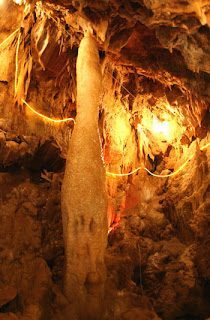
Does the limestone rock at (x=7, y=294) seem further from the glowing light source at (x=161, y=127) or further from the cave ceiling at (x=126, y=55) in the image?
the glowing light source at (x=161, y=127)

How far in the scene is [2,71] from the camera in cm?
577

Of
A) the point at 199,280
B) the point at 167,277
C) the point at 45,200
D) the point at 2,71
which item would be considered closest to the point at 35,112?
the point at 2,71

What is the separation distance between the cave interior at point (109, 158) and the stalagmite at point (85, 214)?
0.02 m

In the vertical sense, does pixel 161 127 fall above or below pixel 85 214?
above

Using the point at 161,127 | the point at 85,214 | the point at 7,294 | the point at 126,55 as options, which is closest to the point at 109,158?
the point at 161,127

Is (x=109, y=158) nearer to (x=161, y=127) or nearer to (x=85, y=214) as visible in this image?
(x=161, y=127)

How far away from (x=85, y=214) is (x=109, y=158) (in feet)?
13.2

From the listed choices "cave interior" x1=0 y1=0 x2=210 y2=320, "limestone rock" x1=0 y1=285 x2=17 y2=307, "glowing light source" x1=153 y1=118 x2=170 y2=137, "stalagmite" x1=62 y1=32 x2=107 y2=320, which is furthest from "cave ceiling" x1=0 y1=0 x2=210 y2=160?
"limestone rock" x1=0 y1=285 x2=17 y2=307

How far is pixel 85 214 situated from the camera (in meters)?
4.09

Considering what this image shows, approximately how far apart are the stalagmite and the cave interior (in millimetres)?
18

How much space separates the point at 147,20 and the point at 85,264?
3.83 meters

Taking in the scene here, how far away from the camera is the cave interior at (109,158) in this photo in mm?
4020

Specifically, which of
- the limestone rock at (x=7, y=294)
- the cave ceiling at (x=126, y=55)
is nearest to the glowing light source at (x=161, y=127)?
the cave ceiling at (x=126, y=55)

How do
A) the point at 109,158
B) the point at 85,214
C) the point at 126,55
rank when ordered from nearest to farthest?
the point at 85,214
the point at 126,55
the point at 109,158
